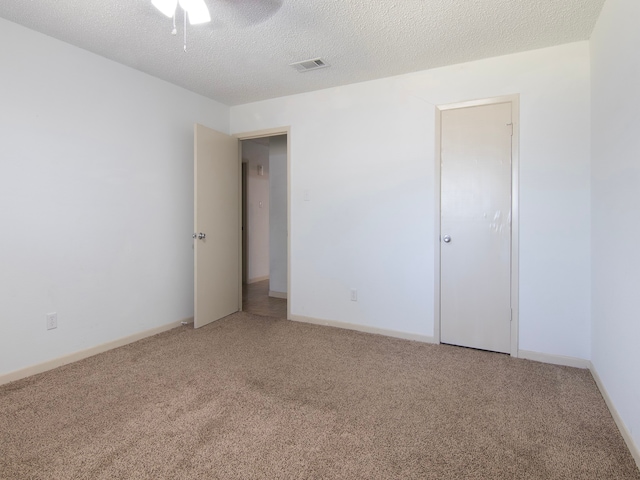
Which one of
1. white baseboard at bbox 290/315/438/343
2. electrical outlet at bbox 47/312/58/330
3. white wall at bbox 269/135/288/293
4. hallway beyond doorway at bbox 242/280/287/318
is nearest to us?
electrical outlet at bbox 47/312/58/330

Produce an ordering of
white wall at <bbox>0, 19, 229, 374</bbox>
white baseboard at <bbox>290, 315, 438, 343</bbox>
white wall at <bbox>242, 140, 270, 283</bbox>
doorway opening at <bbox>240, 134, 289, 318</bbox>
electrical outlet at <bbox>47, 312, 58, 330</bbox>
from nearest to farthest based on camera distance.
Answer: white wall at <bbox>0, 19, 229, 374</bbox>
electrical outlet at <bbox>47, 312, 58, 330</bbox>
white baseboard at <bbox>290, 315, 438, 343</bbox>
doorway opening at <bbox>240, 134, 289, 318</bbox>
white wall at <bbox>242, 140, 270, 283</bbox>

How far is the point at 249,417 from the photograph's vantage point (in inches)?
75.9

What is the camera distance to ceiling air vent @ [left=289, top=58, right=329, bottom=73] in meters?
2.93

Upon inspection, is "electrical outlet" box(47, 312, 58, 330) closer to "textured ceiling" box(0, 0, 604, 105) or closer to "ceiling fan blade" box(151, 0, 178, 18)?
"textured ceiling" box(0, 0, 604, 105)

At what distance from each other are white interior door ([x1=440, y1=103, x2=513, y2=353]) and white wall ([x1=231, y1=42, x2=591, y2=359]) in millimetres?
119

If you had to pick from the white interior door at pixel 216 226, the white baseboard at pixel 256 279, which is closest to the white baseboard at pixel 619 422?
the white interior door at pixel 216 226

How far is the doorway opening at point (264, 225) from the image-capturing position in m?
4.89

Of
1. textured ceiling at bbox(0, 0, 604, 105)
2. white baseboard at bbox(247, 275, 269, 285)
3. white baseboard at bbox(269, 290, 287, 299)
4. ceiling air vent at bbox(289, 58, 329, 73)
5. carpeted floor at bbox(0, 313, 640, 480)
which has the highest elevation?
ceiling air vent at bbox(289, 58, 329, 73)

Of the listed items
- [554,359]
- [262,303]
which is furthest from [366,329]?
[262,303]

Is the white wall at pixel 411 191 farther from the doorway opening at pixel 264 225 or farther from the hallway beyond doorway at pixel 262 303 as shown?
the doorway opening at pixel 264 225

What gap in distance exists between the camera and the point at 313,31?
8.05ft

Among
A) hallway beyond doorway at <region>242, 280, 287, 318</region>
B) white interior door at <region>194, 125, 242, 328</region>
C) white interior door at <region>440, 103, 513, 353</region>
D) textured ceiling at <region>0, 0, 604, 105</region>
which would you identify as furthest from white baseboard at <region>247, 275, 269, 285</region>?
white interior door at <region>440, 103, 513, 353</region>

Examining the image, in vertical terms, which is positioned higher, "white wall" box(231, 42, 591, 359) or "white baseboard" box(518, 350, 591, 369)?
"white wall" box(231, 42, 591, 359)

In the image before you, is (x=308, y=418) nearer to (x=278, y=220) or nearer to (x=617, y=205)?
(x=617, y=205)
